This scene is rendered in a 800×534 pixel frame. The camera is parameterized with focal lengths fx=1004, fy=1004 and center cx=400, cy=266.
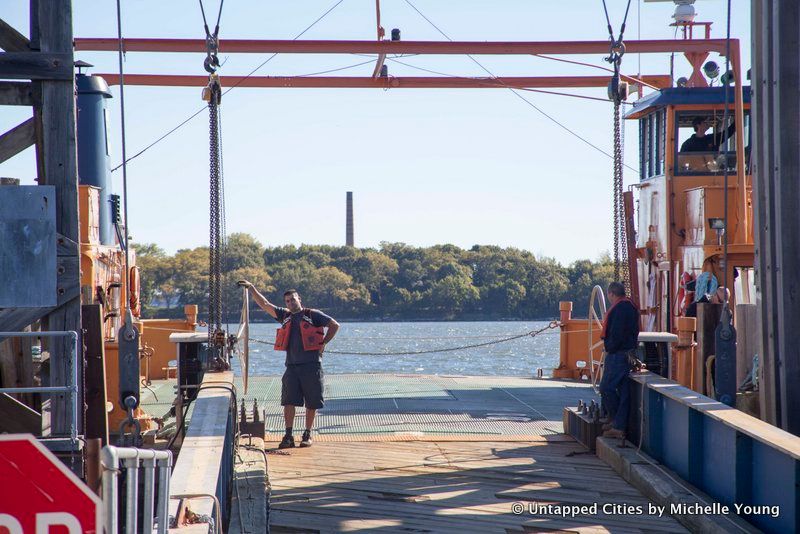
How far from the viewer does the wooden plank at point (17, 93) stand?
635 cm

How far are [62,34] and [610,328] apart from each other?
627 centimetres

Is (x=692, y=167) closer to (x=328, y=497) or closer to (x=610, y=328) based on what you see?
(x=610, y=328)

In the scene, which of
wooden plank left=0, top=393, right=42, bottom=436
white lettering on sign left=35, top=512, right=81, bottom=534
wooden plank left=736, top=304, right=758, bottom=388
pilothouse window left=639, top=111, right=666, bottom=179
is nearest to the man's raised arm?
wooden plank left=0, top=393, right=42, bottom=436

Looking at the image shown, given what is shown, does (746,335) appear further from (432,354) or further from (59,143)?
(432,354)

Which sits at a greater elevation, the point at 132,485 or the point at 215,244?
the point at 215,244

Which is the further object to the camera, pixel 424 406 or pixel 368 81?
pixel 368 81

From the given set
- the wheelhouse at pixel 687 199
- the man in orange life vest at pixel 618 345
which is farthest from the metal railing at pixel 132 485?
the wheelhouse at pixel 687 199

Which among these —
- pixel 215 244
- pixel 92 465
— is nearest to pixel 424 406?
pixel 215 244

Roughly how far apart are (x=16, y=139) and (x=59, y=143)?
304mm

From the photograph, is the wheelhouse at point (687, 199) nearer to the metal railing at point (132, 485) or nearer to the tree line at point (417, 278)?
the metal railing at point (132, 485)

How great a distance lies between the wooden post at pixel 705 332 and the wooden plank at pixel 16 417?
20.0 feet

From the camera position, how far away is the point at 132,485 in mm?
3404

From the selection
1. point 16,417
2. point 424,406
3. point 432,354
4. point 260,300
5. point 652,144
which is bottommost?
point 432,354

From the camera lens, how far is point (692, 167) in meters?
17.4
